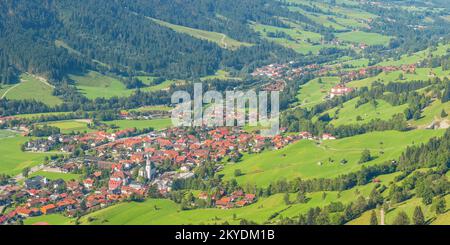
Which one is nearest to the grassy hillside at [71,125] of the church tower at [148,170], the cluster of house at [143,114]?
the cluster of house at [143,114]

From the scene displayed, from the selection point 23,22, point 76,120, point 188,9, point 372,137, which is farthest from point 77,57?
point 372,137

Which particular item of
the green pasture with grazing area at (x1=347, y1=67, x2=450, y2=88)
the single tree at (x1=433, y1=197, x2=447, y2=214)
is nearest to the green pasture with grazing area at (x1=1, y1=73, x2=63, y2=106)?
the green pasture with grazing area at (x1=347, y1=67, x2=450, y2=88)

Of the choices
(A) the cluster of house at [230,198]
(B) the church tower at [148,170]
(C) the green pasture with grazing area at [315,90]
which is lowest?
(C) the green pasture with grazing area at [315,90]

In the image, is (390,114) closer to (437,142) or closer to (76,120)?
(437,142)

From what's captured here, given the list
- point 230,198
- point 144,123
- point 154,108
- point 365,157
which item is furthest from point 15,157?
point 365,157

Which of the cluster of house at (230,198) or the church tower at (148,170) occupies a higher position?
the cluster of house at (230,198)

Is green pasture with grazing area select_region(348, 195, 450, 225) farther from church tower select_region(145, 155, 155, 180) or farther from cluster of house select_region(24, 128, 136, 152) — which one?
cluster of house select_region(24, 128, 136, 152)

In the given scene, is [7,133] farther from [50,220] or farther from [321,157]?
[321,157]

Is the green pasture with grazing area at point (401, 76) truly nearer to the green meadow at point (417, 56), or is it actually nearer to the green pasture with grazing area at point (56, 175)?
the green meadow at point (417, 56)
